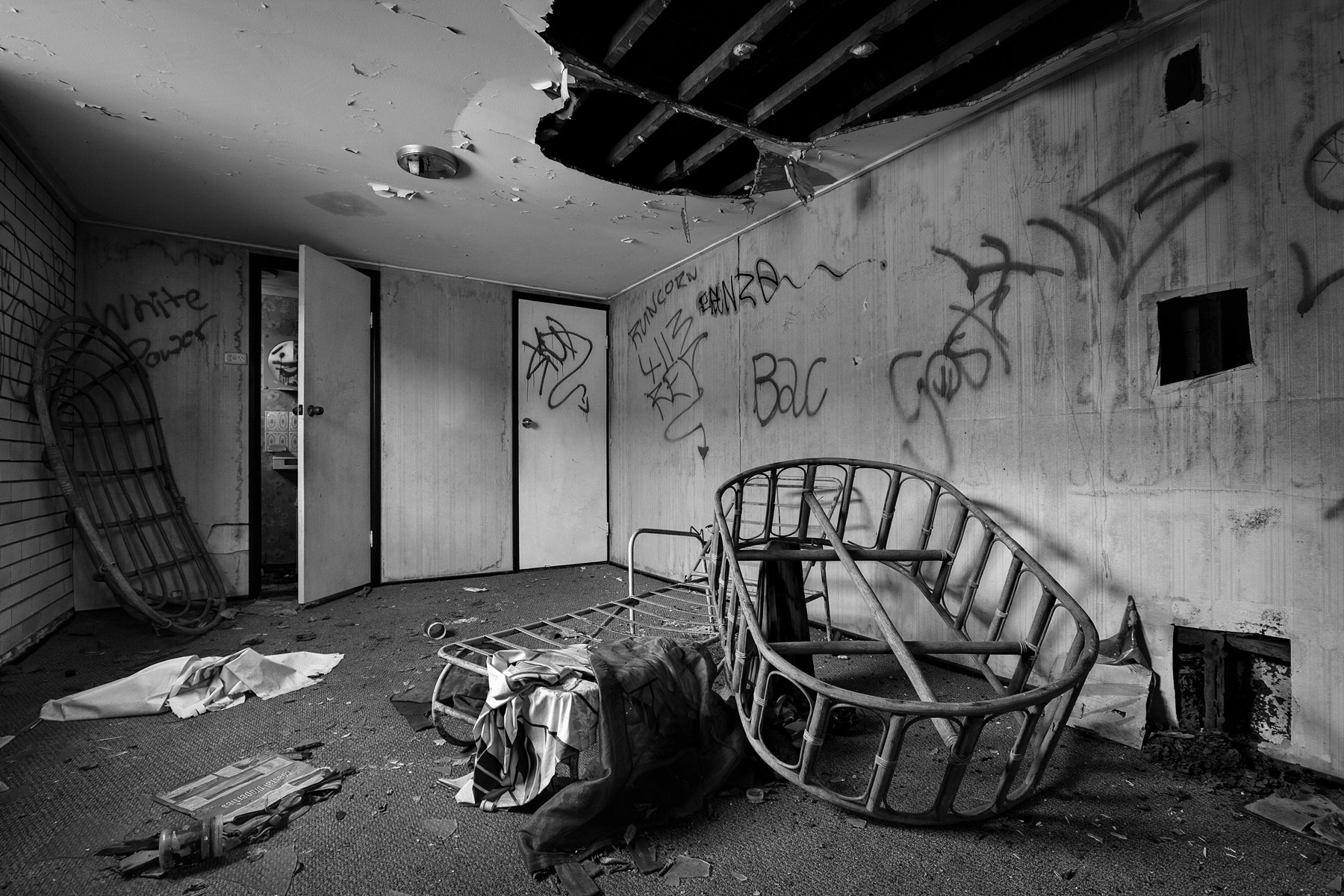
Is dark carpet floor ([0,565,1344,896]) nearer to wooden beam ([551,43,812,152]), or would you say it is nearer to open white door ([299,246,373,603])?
open white door ([299,246,373,603])

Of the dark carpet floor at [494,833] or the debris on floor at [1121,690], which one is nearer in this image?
the dark carpet floor at [494,833]

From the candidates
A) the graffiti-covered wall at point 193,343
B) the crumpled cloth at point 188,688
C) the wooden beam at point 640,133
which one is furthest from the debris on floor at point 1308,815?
the graffiti-covered wall at point 193,343

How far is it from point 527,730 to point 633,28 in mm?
1925

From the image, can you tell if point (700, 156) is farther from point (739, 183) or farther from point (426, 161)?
point (426, 161)

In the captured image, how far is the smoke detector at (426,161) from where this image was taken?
255 cm

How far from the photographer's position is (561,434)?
4.71m

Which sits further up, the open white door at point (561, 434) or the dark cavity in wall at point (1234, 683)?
the open white door at point (561, 434)

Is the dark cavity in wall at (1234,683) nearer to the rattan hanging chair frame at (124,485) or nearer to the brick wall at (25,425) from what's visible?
the rattan hanging chair frame at (124,485)

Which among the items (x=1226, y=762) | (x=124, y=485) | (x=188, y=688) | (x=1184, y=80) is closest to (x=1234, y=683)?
(x=1226, y=762)

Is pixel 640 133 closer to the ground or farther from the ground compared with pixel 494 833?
farther from the ground

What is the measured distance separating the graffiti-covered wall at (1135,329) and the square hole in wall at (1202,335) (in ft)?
0.07

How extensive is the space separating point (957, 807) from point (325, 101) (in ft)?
9.53

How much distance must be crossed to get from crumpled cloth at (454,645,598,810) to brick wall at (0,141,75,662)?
2313 millimetres

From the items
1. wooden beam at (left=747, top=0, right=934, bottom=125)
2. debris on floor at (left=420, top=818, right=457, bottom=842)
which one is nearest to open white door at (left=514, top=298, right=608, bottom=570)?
wooden beam at (left=747, top=0, right=934, bottom=125)
